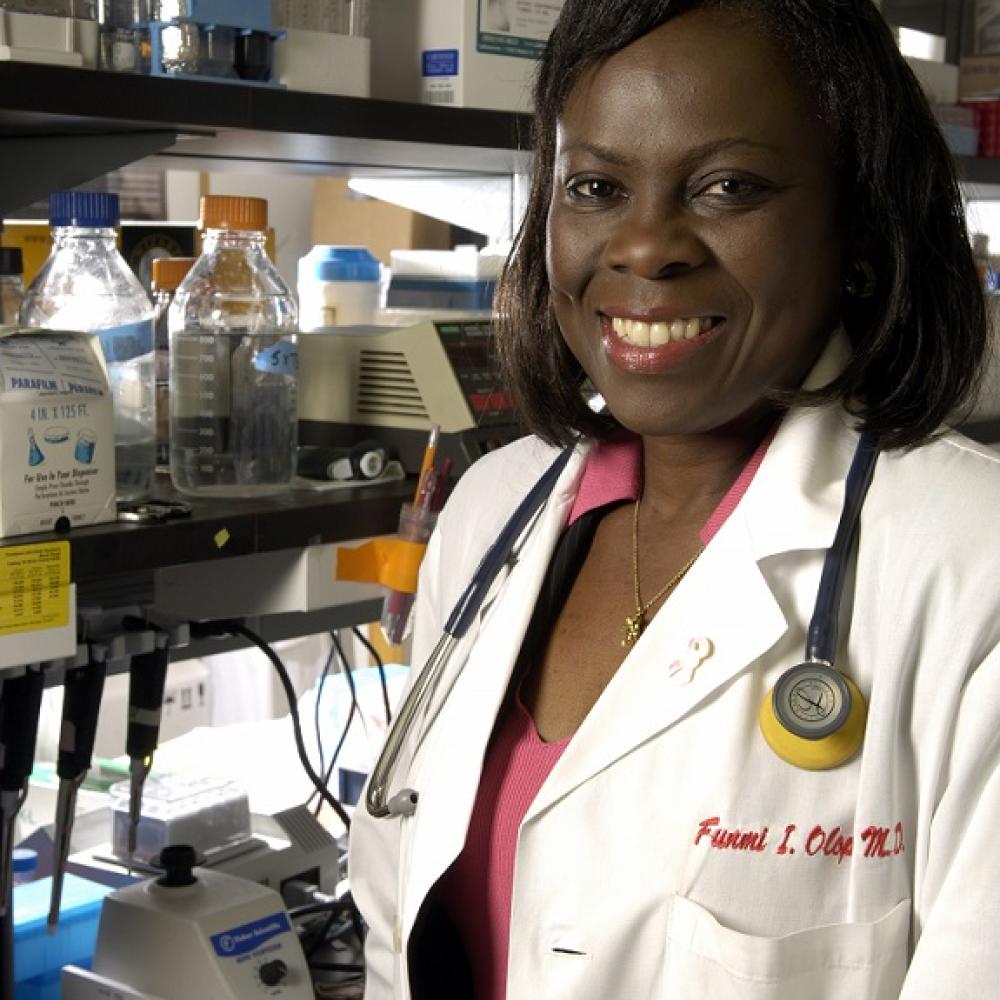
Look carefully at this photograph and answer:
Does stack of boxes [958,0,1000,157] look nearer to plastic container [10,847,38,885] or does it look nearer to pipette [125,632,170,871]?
pipette [125,632,170,871]

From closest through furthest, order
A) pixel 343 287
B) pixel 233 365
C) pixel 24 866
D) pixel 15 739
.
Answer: pixel 15 739
pixel 233 365
pixel 24 866
pixel 343 287

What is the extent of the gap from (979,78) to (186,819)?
178 cm

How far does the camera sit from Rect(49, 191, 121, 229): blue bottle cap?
60.7 inches

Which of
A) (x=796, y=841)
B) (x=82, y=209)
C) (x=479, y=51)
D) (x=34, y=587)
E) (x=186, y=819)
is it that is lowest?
(x=186, y=819)

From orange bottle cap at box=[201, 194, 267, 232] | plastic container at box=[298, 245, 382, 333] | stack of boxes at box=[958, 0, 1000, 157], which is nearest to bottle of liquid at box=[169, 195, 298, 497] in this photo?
orange bottle cap at box=[201, 194, 267, 232]

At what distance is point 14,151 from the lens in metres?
1.60

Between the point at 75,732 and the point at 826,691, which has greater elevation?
the point at 826,691

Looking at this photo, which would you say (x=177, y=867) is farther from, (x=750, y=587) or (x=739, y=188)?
(x=739, y=188)

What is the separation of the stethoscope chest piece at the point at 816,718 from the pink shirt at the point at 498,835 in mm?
195

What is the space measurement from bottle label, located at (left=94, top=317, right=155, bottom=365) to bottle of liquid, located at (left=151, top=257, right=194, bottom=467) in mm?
163

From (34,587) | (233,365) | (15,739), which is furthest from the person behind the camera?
(233,365)

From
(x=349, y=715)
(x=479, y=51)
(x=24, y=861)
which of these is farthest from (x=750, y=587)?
(x=349, y=715)

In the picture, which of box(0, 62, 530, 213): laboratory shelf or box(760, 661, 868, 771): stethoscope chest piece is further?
box(0, 62, 530, 213): laboratory shelf

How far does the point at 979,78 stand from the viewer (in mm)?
2633
